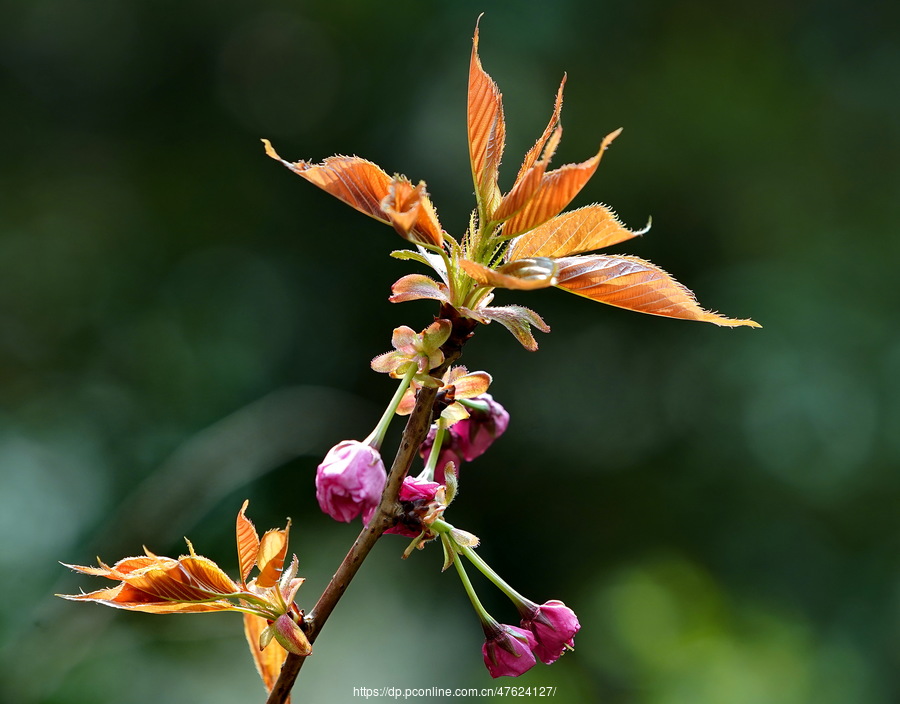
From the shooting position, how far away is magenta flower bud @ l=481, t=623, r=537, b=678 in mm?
438

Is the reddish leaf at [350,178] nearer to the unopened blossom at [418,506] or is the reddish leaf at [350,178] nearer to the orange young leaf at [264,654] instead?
the unopened blossom at [418,506]

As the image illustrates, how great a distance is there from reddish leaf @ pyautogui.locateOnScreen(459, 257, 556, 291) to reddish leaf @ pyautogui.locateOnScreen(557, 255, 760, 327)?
2 cm

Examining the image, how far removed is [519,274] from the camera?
35 centimetres

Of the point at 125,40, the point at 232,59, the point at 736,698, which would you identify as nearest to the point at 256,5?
the point at 232,59

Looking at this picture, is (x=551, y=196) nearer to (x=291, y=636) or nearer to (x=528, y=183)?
(x=528, y=183)

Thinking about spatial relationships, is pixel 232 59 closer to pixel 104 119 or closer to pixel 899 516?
pixel 104 119

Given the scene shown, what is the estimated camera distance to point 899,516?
1896mm

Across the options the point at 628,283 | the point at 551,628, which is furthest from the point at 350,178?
the point at 551,628

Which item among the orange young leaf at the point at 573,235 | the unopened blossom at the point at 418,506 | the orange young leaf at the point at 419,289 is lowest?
the unopened blossom at the point at 418,506

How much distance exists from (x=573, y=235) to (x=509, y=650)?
0.24 meters

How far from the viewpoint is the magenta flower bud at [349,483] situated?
14.1 inches
